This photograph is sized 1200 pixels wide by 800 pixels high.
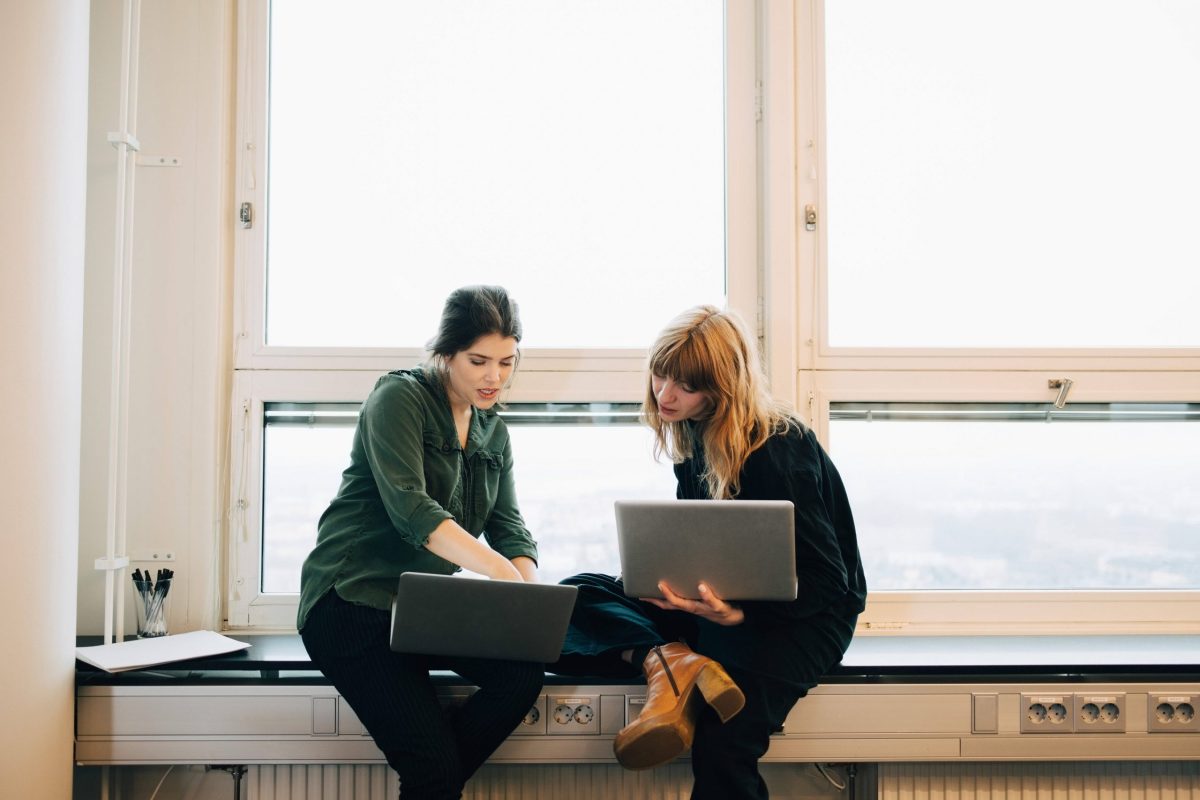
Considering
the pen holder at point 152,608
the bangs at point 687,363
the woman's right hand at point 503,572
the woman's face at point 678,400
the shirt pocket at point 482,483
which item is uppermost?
the bangs at point 687,363

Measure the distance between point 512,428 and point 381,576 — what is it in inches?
23.8

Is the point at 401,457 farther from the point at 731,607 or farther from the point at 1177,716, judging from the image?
the point at 1177,716

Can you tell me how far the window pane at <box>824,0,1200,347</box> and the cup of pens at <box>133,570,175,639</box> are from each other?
170 centimetres

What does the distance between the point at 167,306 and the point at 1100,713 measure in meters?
2.23

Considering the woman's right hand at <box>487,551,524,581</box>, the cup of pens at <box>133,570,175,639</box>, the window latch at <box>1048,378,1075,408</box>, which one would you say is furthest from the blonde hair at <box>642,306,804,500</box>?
the cup of pens at <box>133,570,175,639</box>

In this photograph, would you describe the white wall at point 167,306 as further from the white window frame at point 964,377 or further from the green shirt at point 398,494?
the white window frame at point 964,377

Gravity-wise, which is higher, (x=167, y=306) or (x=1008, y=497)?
(x=167, y=306)

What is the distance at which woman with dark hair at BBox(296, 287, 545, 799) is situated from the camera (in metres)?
1.61

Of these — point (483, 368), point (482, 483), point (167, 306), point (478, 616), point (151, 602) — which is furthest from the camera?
point (167, 306)

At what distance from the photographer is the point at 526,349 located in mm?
2201

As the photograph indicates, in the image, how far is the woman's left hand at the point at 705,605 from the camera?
1.58m

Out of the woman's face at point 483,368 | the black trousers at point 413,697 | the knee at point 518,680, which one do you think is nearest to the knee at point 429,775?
the black trousers at point 413,697

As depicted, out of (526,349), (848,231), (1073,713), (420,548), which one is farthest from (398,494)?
(1073,713)

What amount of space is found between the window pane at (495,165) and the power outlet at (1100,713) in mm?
1205
